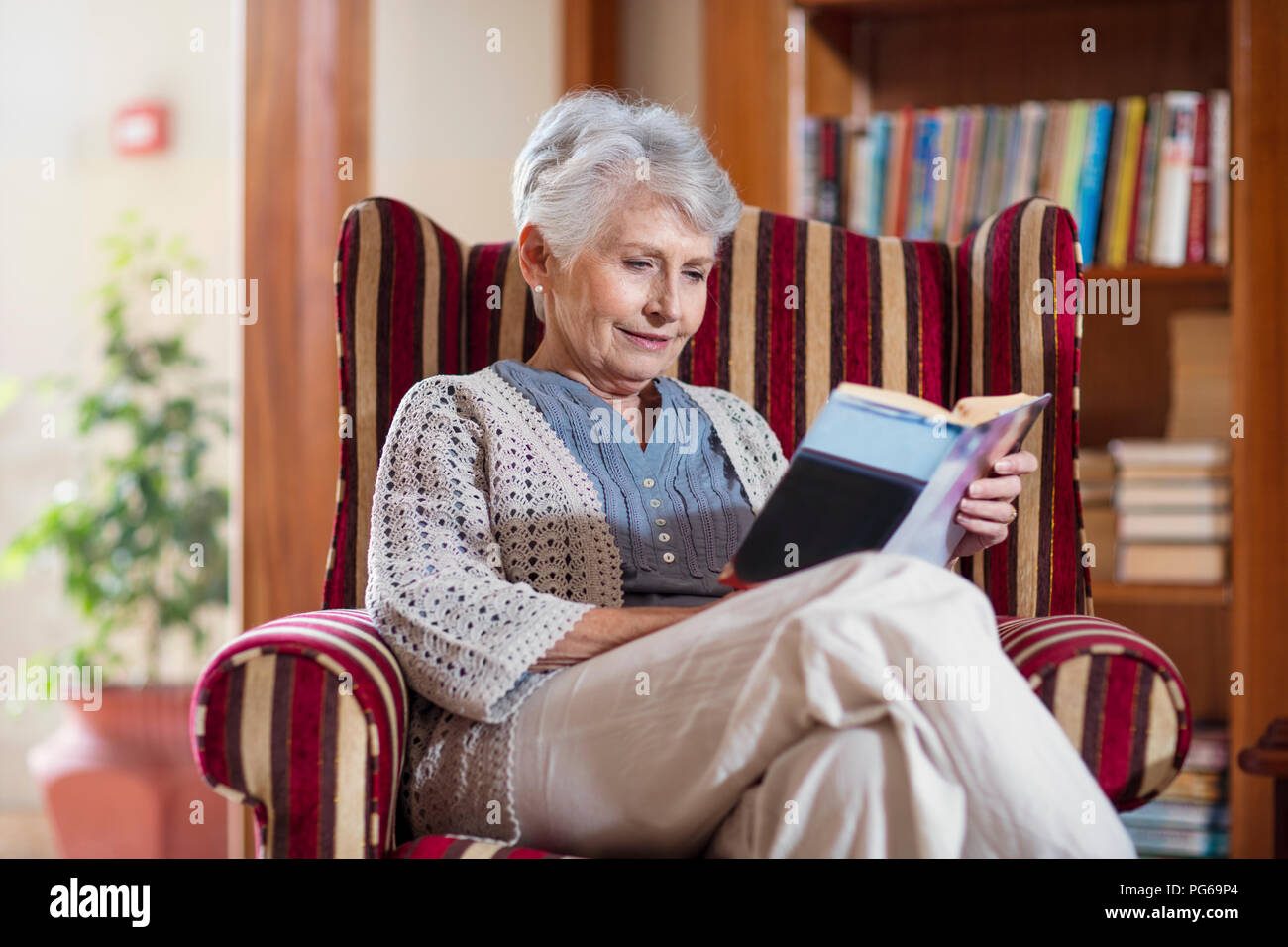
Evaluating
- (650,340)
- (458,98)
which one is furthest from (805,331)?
(458,98)

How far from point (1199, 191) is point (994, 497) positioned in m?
1.10

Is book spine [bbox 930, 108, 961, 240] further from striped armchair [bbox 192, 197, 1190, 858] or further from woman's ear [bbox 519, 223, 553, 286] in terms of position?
woman's ear [bbox 519, 223, 553, 286]

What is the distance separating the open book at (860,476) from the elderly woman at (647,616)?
3.2 inches

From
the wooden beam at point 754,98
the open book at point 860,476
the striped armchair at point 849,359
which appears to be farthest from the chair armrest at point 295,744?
the wooden beam at point 754,98

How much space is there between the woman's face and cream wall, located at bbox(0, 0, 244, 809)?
1.16 meters

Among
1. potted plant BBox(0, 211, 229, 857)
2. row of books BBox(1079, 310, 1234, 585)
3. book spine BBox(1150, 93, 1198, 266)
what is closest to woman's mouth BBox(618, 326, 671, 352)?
row of books BBox(1079, 310, 1234, 585)

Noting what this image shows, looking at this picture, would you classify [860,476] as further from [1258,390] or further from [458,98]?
[458,98]

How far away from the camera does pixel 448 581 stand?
124 centimetres

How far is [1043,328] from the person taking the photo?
1.65 meters

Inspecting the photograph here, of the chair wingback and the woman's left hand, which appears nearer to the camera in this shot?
the woman's left hand

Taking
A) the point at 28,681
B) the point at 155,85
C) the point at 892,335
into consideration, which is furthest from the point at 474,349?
the point at 28,681

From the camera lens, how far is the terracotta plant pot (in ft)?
7.95

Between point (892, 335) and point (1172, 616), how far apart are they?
1058 millimetres

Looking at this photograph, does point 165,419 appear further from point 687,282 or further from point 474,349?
point 687,282
